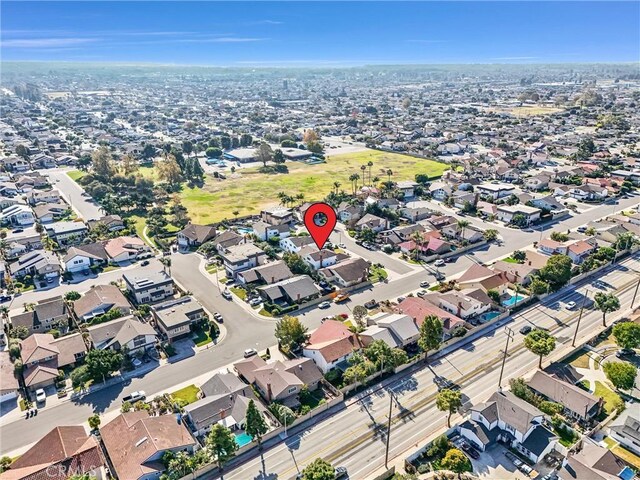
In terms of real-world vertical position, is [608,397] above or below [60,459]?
below

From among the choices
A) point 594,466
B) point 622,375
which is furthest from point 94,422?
point 622,375

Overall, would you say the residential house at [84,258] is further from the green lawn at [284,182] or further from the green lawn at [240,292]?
the green lawn at [240,292]

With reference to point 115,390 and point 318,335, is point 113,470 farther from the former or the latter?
point 318,335

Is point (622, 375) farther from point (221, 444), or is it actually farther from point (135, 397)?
point (135, 397)

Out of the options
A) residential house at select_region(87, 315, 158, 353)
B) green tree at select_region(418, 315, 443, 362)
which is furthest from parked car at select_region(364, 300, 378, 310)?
residential house at select_region(87, 315, 158, 353)

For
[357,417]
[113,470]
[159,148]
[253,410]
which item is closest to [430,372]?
[357,417]
